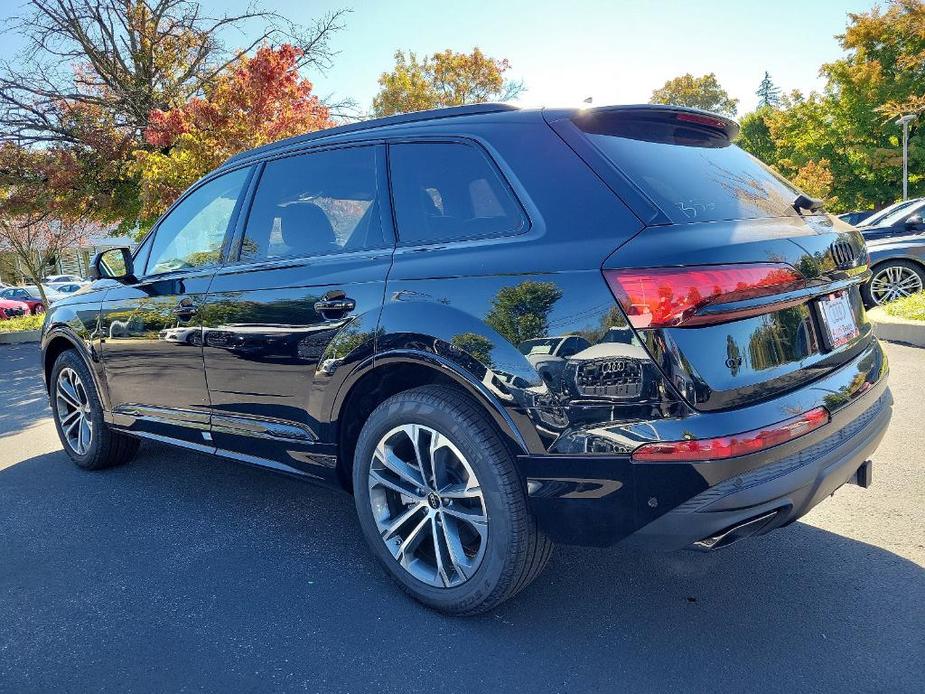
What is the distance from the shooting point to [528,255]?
7.47ft

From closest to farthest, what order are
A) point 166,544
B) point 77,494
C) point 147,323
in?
point 166,544 → point 147,323 → point 77,494

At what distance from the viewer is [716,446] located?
1988 millimetres

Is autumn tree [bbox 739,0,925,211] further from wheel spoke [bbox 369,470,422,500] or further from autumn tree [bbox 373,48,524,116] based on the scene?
wheel spoke [bbox 369,470,422,500]

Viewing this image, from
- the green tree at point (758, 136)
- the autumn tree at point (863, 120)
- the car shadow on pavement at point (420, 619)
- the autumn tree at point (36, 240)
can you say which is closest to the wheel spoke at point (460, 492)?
the car shadow on pavement at point (420, 619)

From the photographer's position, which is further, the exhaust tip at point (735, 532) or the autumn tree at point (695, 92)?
the autumn tree at point (695, 92)

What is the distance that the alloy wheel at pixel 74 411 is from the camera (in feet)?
15.3

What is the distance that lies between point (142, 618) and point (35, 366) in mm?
9729

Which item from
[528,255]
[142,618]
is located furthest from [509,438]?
[142,618]

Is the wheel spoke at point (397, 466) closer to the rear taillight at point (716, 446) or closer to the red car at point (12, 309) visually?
the rear taillight at point (716, 446)

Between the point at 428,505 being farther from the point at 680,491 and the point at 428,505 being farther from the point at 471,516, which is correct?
the point at 680,491

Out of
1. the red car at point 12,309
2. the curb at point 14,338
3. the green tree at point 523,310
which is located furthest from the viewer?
the red car at point 12,309

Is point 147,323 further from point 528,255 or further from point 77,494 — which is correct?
point 528,255

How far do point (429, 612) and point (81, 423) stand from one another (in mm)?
3228

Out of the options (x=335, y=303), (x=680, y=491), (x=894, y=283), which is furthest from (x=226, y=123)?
(x=680, y=491)
